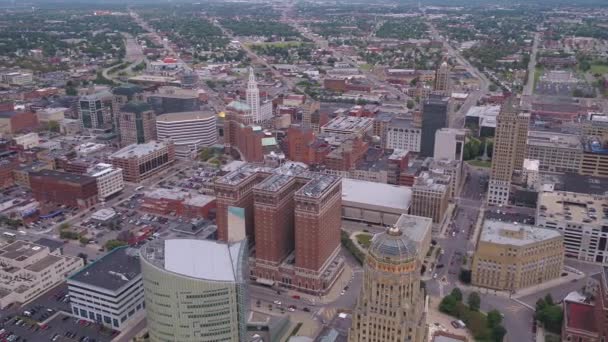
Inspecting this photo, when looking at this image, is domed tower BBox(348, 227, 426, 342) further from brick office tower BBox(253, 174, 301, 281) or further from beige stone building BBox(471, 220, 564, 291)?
beige stone building BBox(471, 220, 564, 291)

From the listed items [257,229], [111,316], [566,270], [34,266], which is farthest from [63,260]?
[566,270]

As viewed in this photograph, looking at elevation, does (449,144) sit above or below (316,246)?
above

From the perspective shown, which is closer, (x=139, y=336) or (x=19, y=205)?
(x=139, y=336)

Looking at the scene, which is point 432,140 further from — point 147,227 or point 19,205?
point 19,205

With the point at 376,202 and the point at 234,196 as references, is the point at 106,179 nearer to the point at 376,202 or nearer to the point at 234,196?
the point at 234,196

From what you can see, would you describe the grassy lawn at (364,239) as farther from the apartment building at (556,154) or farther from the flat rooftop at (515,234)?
the apartment building at (556,154)

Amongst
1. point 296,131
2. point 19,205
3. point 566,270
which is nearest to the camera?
point 566,270

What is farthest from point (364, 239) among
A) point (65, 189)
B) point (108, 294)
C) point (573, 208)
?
point (65, 189)
